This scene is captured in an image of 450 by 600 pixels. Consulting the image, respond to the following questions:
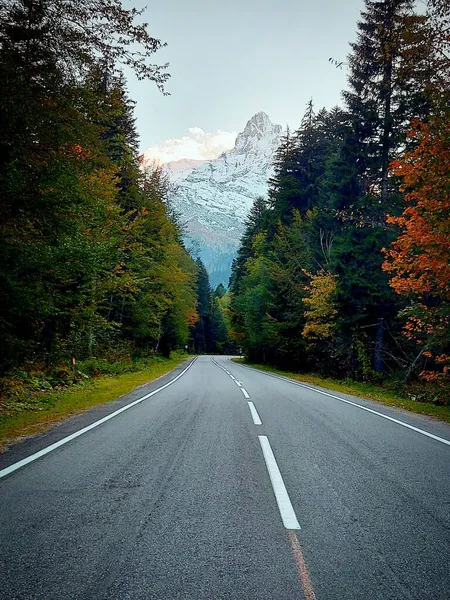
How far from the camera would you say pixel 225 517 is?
341 centimetres

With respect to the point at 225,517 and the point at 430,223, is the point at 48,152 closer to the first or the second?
the point at 225,517

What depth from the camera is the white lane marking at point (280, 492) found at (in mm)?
3342

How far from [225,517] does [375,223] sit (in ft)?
53.3

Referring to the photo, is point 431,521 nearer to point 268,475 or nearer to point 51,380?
point 268,475

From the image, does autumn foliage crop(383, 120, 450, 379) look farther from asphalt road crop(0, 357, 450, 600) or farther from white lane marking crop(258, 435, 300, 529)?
white lane marking crop(258, 435, 300, 529)

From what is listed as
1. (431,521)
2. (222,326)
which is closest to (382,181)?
(431,521)

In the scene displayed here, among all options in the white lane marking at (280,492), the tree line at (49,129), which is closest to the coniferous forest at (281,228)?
the tree line at (49,129)

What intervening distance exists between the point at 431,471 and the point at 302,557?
10.00 ft

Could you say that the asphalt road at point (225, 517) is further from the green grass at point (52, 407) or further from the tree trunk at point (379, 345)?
the tree trunk at point (379, 345)

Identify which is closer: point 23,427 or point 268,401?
point 23,427

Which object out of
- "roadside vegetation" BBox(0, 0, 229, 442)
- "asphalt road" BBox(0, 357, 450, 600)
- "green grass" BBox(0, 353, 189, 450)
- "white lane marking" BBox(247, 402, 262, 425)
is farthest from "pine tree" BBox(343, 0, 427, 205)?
"asphalt road" BBox(0, 357, 450, 600)

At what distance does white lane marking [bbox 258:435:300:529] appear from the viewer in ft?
11.0

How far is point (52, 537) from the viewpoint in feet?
9.77

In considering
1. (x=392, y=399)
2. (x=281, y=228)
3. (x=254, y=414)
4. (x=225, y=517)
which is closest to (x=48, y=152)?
(x=254, y=414)
